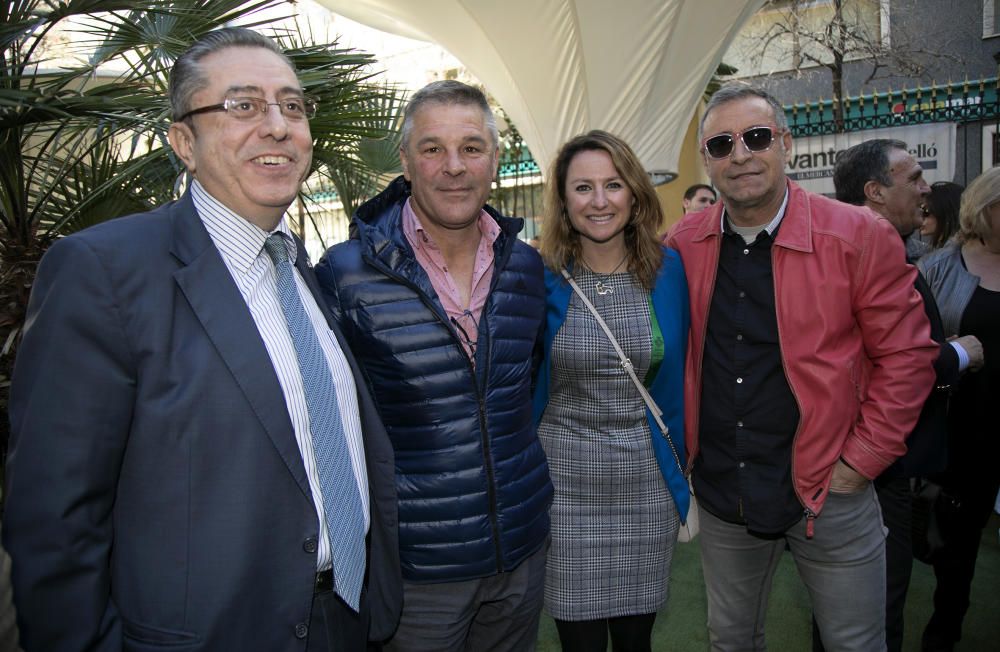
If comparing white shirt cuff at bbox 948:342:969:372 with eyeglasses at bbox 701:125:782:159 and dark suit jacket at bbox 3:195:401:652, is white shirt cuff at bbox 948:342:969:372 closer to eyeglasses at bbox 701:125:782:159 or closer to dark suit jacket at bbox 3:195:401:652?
eyeglasses at bbox 701:125:782:159

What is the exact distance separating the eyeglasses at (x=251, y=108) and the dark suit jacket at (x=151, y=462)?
0.85 ft

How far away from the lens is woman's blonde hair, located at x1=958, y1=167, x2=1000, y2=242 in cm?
347

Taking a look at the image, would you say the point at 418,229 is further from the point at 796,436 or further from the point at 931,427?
the point at 931,427

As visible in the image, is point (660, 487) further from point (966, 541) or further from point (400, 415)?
point (966, 541)

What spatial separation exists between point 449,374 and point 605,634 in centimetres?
138

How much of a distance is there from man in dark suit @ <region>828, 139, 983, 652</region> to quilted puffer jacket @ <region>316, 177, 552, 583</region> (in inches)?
61.7

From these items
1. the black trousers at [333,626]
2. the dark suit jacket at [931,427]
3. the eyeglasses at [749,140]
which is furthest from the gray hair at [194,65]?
the dark suit jacket at [931,427]

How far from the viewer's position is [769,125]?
2.66 m

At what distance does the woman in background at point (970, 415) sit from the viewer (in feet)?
11.3

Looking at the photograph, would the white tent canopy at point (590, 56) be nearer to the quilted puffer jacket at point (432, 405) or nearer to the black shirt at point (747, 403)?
the black shirt at point (747, 403)

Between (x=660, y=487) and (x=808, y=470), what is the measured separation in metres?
0.57

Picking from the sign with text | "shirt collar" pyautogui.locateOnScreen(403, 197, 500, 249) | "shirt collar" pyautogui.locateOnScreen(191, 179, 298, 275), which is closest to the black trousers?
"shirt collar" pyautogui.locateOnScreen(191, 179, 298, 275)

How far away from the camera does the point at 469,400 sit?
2270mm

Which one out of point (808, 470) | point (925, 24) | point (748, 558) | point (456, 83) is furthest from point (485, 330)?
point (925, 24)
